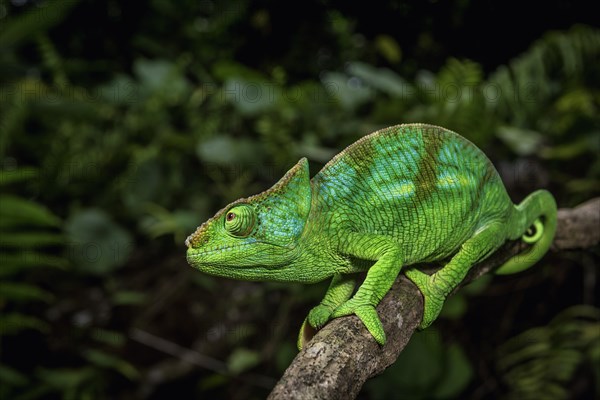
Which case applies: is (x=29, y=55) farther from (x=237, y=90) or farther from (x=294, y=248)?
(x=294, y=248)

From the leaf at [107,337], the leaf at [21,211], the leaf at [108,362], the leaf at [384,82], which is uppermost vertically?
the leaf at [384,82]

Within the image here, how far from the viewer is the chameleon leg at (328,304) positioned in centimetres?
86

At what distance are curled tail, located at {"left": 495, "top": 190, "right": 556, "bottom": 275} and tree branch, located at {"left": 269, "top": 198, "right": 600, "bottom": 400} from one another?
0.16m

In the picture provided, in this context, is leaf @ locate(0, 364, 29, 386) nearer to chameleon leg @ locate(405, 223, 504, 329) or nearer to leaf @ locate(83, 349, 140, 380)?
leaf @ locate(83, 349, 140, 380)

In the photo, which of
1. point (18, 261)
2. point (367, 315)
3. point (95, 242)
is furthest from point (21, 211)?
point (367, 315)

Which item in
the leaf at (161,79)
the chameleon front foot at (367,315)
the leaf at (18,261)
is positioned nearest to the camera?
the chameleon front foot at (367,315)

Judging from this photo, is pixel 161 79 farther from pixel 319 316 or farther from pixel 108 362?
pixel 319 316

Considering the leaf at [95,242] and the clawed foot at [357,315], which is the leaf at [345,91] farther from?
the clawed foot at [357,315]

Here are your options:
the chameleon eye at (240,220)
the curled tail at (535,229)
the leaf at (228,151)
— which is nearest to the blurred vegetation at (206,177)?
the leaf at (228,151)

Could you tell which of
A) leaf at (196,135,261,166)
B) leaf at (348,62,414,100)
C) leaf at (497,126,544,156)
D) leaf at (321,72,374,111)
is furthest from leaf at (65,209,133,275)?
leaf at (497,126,544,156)

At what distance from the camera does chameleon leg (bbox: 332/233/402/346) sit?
772mm

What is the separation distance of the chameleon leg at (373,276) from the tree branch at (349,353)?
14 mm

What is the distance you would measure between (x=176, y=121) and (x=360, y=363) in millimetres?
2581

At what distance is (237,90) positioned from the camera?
7.89 feet
